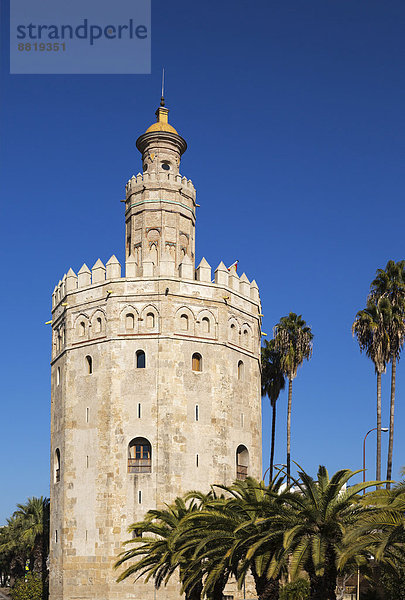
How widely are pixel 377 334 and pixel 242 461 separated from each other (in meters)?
12.1

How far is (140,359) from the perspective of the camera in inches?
1686

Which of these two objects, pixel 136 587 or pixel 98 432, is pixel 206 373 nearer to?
pixel 98 432

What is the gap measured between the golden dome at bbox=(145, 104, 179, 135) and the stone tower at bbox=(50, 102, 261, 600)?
21.1 ft

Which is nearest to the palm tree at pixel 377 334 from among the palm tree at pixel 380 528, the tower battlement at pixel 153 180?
the tower battlement at pixel 153 180

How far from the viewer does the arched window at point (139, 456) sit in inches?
1610

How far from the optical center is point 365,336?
48.7m

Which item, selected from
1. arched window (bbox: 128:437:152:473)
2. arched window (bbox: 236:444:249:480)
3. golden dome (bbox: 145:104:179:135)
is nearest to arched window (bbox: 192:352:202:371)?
arched window (bbox: 128:437:152:473)

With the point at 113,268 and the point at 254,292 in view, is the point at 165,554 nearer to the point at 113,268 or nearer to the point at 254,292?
the point at 113,268

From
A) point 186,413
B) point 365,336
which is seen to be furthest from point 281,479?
point 365,336

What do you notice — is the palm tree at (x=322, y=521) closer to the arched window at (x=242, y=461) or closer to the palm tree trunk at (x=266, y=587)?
the palm tree trunk at (x=266, y=587)

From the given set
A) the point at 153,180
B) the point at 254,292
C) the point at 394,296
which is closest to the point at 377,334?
the point at 394,296

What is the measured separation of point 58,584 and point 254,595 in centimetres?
1146

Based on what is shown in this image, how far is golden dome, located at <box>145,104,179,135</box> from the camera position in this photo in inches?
1984

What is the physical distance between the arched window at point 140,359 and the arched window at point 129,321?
5.23 ft
